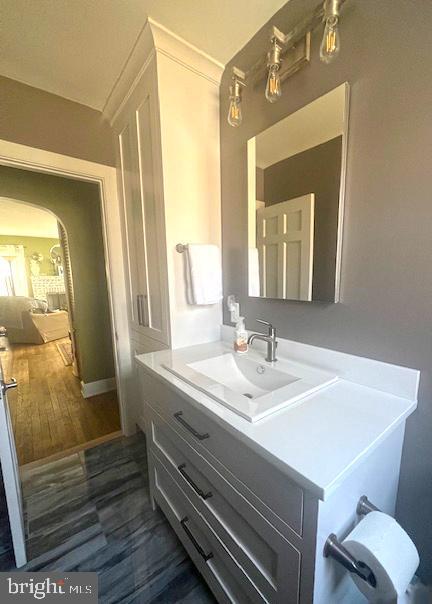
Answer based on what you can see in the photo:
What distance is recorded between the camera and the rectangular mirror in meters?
0.89

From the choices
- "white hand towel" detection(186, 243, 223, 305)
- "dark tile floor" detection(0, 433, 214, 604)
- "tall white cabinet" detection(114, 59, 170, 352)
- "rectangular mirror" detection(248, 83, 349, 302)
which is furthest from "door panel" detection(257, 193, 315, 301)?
"dark tile floor" detection(0, 433, 214, 604)

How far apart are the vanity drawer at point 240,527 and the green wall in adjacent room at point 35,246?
7.83 meters

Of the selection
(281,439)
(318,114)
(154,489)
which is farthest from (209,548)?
(318,114)

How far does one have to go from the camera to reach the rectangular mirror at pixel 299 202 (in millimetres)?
892

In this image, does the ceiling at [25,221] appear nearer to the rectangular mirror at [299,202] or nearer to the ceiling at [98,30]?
the ceiling at [98,30]

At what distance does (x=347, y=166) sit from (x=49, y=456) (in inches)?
96.6

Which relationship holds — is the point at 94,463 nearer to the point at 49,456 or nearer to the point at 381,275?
the point at 49,456

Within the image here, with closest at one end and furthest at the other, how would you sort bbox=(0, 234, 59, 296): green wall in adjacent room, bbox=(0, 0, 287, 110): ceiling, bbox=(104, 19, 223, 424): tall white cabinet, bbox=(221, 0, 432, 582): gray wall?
bbox=(221, 0, 432, 582): gray wall < bbox=(0, 0, 287, 110): ceiling < bbox=(104, 19, 223, 424): tall white cabinet < bbox=(0, 234, 59, 296): green wall in adjacent room

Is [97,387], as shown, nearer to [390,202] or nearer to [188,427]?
[188,427]

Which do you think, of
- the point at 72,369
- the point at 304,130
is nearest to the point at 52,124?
the point at 304,130

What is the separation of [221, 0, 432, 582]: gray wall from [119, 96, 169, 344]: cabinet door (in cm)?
77

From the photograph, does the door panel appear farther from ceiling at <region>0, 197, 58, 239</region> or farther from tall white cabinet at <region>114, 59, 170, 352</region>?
ceiling at <region>0, 197, 58, 239</region>

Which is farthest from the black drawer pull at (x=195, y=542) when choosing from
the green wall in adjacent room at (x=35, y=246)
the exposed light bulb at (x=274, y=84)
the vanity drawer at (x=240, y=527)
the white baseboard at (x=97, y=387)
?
the green wall in adjacent room at (x=35, y=246)

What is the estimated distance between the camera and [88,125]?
5.29ft
